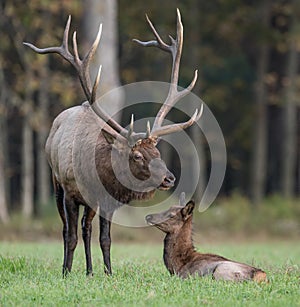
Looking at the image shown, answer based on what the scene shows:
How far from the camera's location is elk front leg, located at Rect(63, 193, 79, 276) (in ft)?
32.0

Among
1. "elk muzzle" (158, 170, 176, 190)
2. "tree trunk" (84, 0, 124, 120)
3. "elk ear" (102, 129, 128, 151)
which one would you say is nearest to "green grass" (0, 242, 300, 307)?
"elk muzzle" (158, 170, 176, 190)

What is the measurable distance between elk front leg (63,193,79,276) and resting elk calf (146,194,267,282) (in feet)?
2.76

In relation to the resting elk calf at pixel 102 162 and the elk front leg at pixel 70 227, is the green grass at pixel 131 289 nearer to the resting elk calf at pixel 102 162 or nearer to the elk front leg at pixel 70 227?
the elk front leg at pixel 70 227

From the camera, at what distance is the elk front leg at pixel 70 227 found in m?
9.75

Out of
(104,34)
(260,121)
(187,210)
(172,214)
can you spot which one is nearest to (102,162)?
(172,214)

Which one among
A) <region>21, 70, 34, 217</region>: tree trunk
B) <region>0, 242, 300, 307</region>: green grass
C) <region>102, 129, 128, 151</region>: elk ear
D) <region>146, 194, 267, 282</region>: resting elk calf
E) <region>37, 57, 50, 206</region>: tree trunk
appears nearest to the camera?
<region>0, 242, 300, 307</region>: green grass

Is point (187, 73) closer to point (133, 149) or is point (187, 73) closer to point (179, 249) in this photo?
point (133, 149)

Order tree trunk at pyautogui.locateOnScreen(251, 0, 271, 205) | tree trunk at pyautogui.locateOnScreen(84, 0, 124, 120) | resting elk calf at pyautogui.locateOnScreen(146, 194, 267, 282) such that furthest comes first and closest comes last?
tree trunk at pyautogui.locateOnScreen(251, 0, 271, 205) < tree trunk at pyautogui.locateOnScreen(84, 0, 124, 120) < resting elk calf at pyautogui.locateOnScreen(146, 194, 267, 282)

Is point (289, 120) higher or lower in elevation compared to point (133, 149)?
lower

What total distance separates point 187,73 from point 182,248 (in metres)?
16.8

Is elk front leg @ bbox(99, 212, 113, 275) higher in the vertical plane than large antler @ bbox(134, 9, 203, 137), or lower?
lower

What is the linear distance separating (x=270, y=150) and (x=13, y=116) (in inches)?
367

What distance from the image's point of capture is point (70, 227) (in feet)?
32.2

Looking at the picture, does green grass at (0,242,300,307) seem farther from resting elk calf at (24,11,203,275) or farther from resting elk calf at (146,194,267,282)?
resting elk calf at (24,11,203,275)
